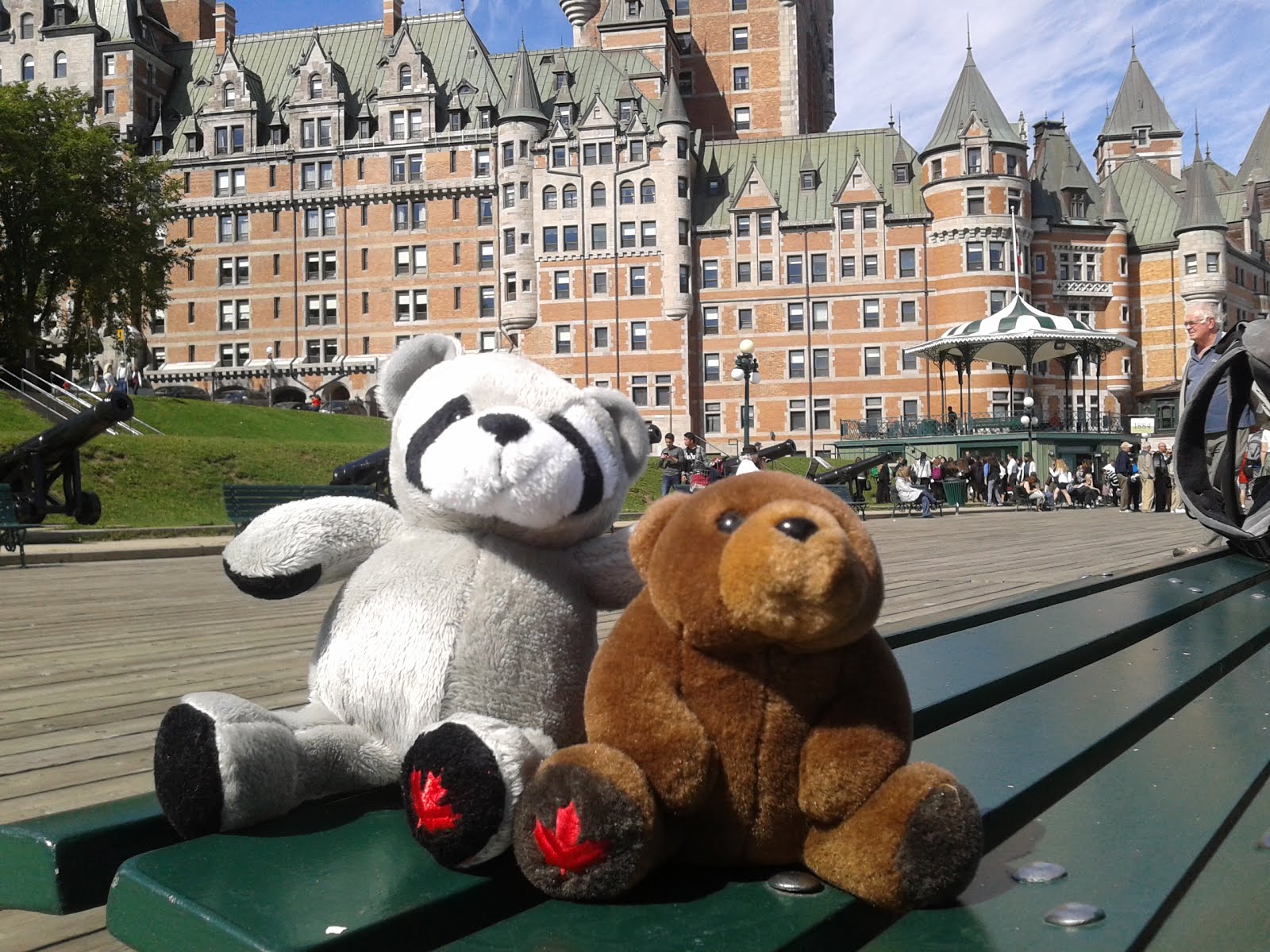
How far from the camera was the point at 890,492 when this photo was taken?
35219 millimetres

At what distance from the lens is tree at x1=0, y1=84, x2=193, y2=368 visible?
33.2 m

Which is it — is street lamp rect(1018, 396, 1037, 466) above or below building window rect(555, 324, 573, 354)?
below

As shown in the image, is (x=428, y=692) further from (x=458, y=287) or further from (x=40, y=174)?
(x=458, y=287)

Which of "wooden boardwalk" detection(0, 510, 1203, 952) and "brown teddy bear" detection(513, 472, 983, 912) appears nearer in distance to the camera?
"brown teddy bear" detection(513, 472, 983, 912)

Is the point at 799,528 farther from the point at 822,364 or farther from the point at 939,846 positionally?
the point at 822,364

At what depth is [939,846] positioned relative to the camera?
48.4 inches

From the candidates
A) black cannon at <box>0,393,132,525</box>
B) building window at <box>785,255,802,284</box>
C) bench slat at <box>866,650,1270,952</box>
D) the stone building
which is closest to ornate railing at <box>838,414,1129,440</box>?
the stone building

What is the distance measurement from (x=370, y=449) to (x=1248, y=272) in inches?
2295

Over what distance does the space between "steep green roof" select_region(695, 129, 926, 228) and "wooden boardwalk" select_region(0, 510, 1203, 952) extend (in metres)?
47.2

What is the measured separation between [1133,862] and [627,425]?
1033 millimetres

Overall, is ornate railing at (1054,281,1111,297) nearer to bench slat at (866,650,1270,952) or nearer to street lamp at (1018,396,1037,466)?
street lamp at (1018,396,1037,466)

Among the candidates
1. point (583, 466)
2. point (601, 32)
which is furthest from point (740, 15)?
point (583, 466)

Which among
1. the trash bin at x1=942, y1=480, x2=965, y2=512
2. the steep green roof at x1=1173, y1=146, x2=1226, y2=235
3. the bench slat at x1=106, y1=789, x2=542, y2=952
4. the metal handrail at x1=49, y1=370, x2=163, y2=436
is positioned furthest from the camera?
the steep green roof at x1=1173, y1=146, x2=1226, y2=235

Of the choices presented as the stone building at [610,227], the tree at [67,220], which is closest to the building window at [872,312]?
the stone building at [610,227]
